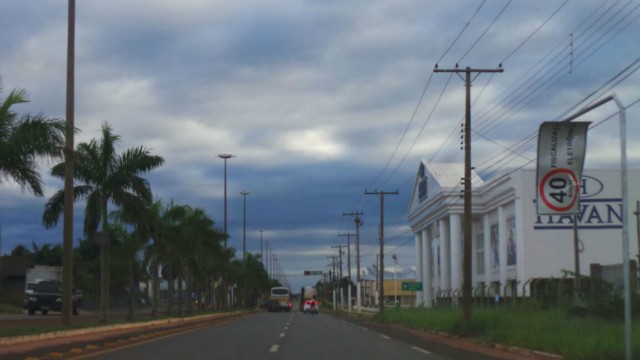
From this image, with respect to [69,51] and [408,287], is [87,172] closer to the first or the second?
[69,51]

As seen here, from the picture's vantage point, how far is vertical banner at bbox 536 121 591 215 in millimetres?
16781

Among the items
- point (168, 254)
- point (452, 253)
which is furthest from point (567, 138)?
point (452, 253)

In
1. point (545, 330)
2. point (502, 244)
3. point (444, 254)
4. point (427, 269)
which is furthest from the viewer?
point (427, 269)

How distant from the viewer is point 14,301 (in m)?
70.8

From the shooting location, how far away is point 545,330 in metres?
21.9

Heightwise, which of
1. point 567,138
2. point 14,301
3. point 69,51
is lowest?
point 14,301

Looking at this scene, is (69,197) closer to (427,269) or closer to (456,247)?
(456,247)

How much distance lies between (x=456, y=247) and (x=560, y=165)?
48.4m

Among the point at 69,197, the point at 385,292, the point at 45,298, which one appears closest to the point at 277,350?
the point at 69,197

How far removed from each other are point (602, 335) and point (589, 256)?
120 ft

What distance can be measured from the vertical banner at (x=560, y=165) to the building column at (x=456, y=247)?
47.5 metres

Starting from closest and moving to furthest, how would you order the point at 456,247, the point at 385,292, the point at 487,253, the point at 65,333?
the point at 65,333 → the point at 487,253 → the point at 456,247 → the point at 385,292

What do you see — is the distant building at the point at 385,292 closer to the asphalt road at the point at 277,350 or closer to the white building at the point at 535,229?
the white building at the point at 535,229

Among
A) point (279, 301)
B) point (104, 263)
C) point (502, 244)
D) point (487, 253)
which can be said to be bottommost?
point (279, 301)
